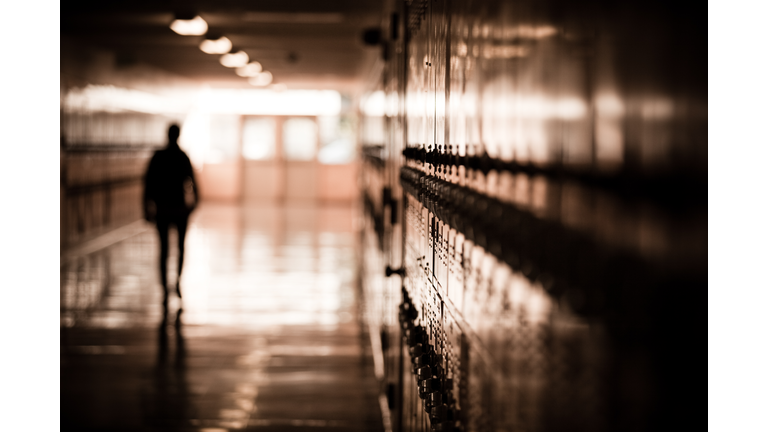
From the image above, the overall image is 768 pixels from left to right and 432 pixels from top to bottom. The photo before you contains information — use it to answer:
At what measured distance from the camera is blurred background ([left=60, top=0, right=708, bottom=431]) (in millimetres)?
490

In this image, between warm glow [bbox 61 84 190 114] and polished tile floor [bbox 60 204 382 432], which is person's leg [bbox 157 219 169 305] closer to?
polished tile floor [bbox 60 204 382 432]

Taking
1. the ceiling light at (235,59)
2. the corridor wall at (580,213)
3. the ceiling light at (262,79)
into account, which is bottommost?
the corridor wall at (580,213)

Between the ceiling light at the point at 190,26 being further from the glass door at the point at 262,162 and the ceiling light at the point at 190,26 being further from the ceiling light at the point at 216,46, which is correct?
the glass door at the point at 262,162

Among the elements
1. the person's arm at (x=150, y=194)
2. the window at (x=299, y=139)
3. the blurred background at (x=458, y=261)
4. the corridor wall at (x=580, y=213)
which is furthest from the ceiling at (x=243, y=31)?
the window at (x=299, y=139)

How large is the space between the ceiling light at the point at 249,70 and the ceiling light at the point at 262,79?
208 millimetres

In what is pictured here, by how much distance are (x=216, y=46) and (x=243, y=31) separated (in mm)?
1418

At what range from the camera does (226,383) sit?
4766 millimetres

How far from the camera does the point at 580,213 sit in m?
0.62

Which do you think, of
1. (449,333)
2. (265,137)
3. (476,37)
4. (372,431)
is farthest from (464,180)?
(265,137)

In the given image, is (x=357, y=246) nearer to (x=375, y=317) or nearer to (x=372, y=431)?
(x=375, y=317)

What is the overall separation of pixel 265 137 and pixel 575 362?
66.1ft

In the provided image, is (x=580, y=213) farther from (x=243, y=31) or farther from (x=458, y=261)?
(x=243, y=31)

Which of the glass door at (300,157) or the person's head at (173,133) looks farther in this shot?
the glass door at (300,157)

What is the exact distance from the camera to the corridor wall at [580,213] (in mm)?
463
